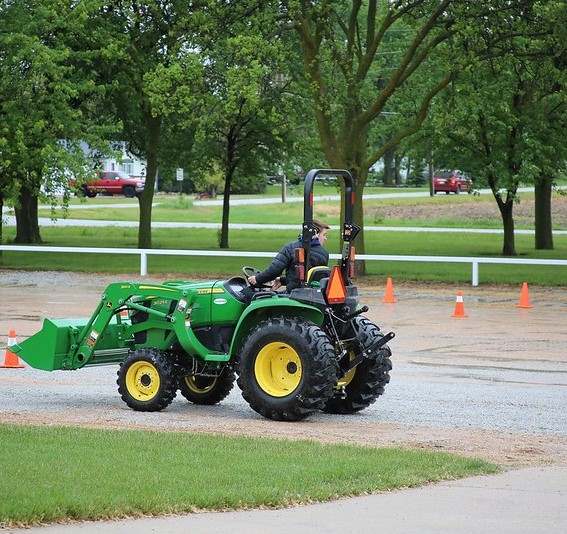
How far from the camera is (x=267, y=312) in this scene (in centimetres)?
1369

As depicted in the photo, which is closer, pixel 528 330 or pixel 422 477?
pixel 422 477

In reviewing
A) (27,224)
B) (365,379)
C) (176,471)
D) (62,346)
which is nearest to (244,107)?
(27,224)

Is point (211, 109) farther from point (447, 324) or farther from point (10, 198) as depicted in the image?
point (447, 324)

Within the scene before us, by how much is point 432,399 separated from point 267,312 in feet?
8.49

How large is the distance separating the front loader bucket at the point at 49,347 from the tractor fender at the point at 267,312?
192cm

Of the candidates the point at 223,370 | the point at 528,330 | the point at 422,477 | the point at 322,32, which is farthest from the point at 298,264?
the point at 322,32

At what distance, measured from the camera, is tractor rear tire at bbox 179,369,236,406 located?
14.5 m

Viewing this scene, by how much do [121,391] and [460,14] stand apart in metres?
21.0

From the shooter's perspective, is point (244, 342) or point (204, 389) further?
point (204, 389)

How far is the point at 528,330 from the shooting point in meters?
23.4

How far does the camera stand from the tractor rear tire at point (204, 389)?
14508mm

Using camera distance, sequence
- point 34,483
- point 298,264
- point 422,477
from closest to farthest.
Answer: point 34,483
point 422,477
point 298,264

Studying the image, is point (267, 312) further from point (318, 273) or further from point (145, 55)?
point (145, 55)

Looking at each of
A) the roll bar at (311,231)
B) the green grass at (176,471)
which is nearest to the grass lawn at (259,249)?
the roll bar at (311,231)
